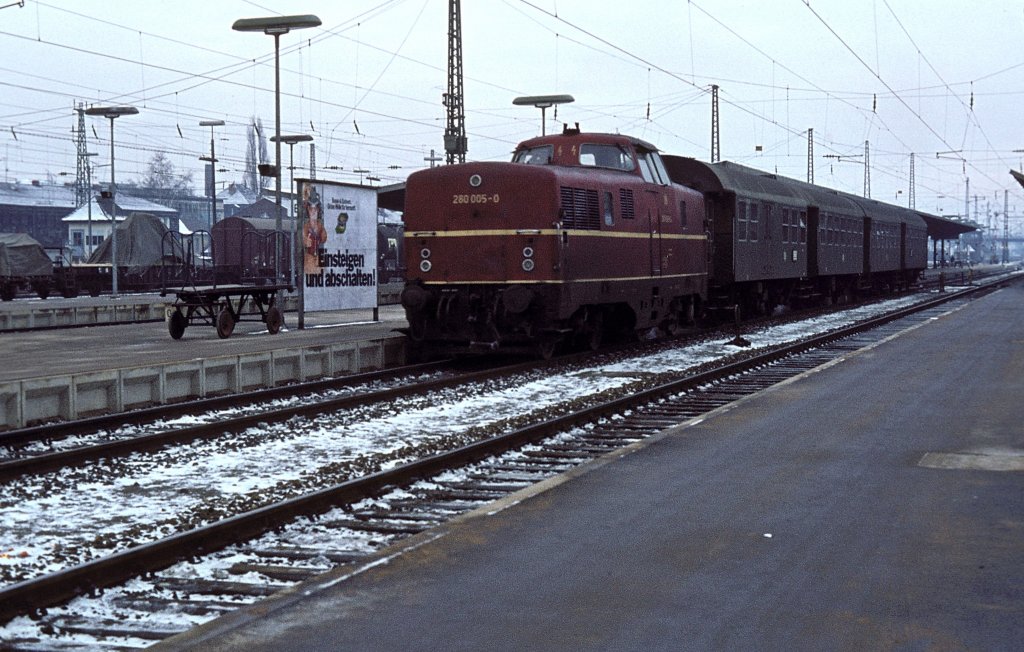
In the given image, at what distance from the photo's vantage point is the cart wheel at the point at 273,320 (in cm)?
2405

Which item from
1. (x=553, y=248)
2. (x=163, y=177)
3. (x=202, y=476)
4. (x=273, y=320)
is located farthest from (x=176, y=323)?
(x=163, y=177)

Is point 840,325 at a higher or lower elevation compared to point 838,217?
lower

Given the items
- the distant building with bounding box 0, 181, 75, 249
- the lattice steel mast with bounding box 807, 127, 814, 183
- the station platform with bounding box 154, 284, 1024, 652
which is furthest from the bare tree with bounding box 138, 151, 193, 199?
the station platform with bounding box 154, 284, 1024, 652

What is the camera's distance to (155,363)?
15.7 m

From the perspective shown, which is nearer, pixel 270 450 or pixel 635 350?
pixel 270 450

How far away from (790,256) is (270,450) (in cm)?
2343

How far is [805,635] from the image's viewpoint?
522 cm

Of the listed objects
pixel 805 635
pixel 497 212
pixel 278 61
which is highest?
pixel 278 61

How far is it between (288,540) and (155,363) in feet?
29.8

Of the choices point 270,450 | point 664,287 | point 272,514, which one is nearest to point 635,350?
point 664,287

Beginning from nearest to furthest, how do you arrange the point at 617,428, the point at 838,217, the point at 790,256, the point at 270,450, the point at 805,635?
1. the point at 805,635
2. the point at 270,450
3. the point at 617,428
4. the point at 790,256
5. the point at 838,217

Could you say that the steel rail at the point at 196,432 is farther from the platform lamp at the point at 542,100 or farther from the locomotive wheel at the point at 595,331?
the platform lamp at the point at 542,100

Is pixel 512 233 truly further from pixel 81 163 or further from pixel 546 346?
pixel 81 163

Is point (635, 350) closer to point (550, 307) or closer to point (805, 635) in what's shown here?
point (550, 307)
